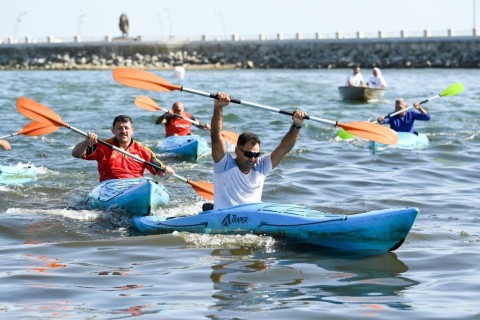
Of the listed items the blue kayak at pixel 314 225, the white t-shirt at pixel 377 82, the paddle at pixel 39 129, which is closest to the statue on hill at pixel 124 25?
the white t-shirt at pixel 377 82

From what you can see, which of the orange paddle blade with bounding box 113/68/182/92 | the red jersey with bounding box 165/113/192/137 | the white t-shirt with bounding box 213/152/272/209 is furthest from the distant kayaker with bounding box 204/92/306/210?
the red jersey with bounding box 165/113/192/137

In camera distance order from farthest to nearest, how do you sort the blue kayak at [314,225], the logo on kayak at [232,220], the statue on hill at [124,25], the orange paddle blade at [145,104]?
the statue on hill at [124,25], the orange paddle blade at [145,104], the logo on kayak at [232,220], the blue kayak at [314,225]

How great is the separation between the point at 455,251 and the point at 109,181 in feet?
12.8

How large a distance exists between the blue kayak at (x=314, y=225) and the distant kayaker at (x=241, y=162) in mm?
145

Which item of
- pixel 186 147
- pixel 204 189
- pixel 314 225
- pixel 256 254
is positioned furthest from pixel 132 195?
pixel 186 147

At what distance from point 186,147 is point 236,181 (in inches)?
268

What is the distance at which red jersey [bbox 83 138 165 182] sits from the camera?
1063 cm

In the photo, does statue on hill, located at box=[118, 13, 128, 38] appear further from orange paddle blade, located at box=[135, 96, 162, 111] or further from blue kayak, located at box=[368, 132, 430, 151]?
orange paddle blade, located at box=[135, 96, 162, 111]

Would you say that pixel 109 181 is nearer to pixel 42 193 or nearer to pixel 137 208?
pixel 137 208

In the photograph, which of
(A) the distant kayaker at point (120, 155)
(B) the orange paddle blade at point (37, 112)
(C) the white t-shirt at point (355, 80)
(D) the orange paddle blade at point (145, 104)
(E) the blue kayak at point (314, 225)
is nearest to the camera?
(E) the blue kayak at point (314, 225)

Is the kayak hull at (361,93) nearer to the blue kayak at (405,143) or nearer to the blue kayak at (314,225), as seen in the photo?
the blue kayak at (405,143)

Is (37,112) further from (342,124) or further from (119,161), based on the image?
(342,124)

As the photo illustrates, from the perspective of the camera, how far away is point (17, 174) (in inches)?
508

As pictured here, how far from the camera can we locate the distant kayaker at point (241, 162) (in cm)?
853
